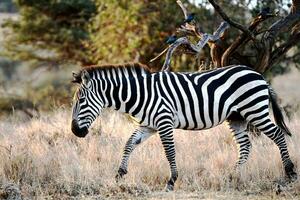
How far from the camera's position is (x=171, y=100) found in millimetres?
8297

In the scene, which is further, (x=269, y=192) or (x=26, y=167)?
(x=26, y=167)

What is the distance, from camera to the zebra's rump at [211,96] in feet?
27.4

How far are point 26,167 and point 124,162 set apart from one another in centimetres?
128

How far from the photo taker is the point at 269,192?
24.9 ft

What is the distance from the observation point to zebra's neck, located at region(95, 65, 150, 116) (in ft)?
26.9

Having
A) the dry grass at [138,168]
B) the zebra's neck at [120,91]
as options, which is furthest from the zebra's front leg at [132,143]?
the zebra's neck at [120,91]

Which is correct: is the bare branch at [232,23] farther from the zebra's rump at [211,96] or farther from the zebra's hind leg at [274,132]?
the zebra's hind leg at [274,132]

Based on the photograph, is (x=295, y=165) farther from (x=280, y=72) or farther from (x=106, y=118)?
(x=280, y=72)

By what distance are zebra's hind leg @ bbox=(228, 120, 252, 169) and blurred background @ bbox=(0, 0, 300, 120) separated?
4.34 metres

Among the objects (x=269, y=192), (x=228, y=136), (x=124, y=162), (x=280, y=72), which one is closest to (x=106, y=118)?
(x=228, y=136)

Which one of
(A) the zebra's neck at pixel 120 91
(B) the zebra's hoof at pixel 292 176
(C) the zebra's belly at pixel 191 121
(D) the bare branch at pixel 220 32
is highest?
(D) the bare branch at pixel 220 32

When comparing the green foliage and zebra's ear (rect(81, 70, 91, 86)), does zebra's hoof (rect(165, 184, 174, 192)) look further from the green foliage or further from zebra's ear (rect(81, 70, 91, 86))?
the green foliage

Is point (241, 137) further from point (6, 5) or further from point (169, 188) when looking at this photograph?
point (6, 5)

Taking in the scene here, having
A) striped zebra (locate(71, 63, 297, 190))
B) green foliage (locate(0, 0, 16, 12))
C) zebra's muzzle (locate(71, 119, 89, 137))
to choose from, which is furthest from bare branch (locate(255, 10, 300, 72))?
green foliage (locate(0, 0, 16, 12))
